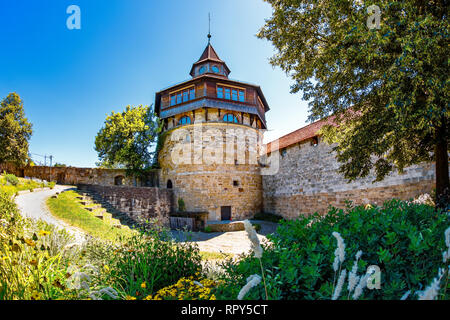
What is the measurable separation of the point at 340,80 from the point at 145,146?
60.5 feet

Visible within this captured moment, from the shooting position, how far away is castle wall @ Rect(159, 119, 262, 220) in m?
18.4

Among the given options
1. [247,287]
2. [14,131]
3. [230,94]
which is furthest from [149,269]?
[14,131]

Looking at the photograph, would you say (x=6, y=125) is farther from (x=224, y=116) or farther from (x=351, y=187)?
(x=351, y=187)

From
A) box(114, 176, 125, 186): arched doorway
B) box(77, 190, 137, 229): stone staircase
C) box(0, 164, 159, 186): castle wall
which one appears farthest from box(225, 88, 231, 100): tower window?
box(0, 164, 159, 186): castle wall

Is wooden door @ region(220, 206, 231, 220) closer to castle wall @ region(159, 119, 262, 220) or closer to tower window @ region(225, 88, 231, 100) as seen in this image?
castle wall @ region(159, 119, 262, 220)

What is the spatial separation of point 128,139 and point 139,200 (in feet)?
24.7

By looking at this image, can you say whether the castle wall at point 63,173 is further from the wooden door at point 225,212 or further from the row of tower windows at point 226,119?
the wooden door at point 225,212

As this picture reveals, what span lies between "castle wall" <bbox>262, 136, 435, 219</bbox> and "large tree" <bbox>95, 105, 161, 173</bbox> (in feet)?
38.3

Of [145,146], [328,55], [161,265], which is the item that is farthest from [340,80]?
[145,146]

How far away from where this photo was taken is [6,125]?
62.0 feet

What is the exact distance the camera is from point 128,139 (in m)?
20.7

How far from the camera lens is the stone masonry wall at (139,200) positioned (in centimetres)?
1388

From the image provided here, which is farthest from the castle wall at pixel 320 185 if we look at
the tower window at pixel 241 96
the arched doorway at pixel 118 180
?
the arched doorway at pixel 118 180

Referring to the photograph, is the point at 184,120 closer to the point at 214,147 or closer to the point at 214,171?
the point at 214,147
